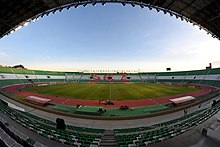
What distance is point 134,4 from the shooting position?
12.5m

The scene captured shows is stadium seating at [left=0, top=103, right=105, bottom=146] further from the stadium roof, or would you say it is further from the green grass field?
the green grass field

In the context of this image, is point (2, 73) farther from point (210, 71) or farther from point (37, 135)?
point (210, 71)

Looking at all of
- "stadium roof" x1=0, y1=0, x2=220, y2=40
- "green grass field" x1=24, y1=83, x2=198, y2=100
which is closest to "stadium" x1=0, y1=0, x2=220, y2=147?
"stadium roof" x1=0, y1=0, x2=220, y2=40

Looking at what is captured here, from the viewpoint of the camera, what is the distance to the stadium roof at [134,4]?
10242 mm

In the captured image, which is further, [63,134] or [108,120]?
[108,120]

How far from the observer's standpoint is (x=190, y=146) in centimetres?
593

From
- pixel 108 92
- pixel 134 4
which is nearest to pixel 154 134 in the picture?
pixel 134 4

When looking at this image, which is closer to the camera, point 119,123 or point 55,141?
point 55,141

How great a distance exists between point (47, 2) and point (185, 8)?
12441 millimetres

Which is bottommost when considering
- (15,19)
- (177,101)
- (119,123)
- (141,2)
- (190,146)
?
(119,123)

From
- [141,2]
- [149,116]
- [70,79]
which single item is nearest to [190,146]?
[149,116]

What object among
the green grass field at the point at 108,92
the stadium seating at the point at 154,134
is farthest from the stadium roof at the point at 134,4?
the green grass field at the point at 108,92

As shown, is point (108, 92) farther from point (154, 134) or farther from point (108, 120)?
point (154, 134)

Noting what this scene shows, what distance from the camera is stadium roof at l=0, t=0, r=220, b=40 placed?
10.2 meters
